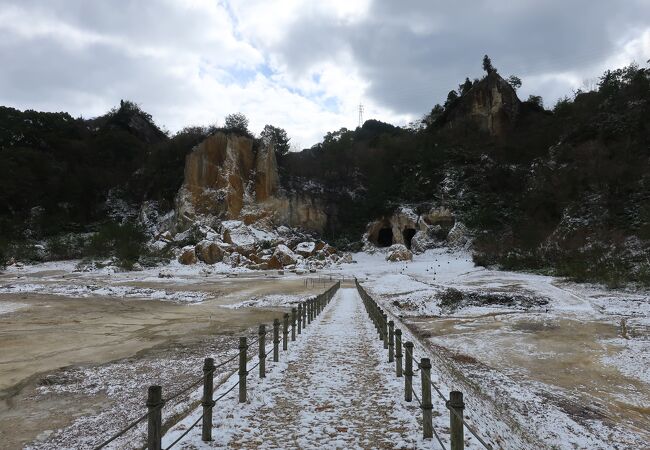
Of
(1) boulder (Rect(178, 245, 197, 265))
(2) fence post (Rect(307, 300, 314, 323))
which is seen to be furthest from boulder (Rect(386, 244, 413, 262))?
(2) fence post (Rect(307, 300, 314, 323))

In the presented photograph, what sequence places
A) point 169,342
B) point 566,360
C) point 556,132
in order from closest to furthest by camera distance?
1. point 566,360
2. point 169,342
3. point 556,132

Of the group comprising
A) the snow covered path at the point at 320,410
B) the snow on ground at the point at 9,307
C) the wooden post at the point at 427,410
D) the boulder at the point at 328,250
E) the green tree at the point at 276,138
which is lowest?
the snow on ground at the point at 9,307

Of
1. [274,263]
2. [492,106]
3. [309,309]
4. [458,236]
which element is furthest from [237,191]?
[309,309]

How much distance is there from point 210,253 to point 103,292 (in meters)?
19.7

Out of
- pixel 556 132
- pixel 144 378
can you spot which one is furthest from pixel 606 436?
pixel 556 132

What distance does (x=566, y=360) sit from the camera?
9.81m

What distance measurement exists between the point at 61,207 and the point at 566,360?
63.3 m

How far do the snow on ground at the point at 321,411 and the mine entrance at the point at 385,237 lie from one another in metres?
46.9

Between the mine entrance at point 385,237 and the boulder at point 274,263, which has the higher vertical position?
the mine entrance at point 385,237

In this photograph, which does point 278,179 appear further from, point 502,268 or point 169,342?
point 169,342

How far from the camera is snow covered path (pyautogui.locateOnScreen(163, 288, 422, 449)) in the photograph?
492 centimetres

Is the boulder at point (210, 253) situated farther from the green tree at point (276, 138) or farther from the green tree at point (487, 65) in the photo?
the green tree at point (487, 65)

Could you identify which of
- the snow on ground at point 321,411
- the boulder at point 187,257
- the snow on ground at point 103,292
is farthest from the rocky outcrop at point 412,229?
the snow on ground at point 321,411

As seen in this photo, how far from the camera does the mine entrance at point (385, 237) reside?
55.9 metres
